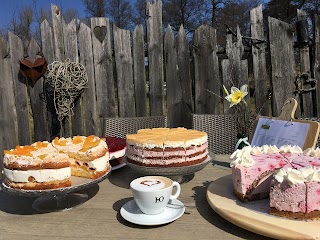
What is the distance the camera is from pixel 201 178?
151 cm

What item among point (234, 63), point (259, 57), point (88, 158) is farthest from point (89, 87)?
point (88, 158)

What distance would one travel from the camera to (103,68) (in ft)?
11.0

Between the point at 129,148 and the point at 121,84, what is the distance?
2.02 meters

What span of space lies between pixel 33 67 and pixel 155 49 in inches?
54.2

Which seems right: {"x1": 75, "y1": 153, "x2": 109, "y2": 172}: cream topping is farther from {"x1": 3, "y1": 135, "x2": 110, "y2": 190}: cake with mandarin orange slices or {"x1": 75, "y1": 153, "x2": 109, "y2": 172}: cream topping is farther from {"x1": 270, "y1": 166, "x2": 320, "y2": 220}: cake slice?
{"x1": 270, "y1": 166, "x2": 320, "y2": 220}: cake slice

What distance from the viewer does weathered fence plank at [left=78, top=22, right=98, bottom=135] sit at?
10.9ft

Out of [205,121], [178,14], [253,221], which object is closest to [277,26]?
[205,121]

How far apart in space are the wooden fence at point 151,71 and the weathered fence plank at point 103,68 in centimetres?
1

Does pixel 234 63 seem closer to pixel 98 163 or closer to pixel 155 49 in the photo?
pixel 155 49

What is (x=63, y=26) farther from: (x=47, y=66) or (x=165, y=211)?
(x=165, y=211)

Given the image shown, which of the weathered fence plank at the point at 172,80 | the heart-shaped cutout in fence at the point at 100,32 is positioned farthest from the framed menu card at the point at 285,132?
the heart-shaped cutout in fence at the point at 100,32

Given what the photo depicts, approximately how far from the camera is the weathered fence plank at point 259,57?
10.3ft

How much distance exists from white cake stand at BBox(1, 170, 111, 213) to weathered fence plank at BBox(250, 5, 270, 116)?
242 centimetres

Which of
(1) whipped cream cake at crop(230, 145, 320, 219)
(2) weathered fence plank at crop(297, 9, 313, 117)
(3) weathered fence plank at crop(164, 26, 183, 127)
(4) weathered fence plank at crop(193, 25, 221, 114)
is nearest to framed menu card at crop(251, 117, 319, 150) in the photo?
(1) whipped cream cake at crop(230, 145, 320, 219)
